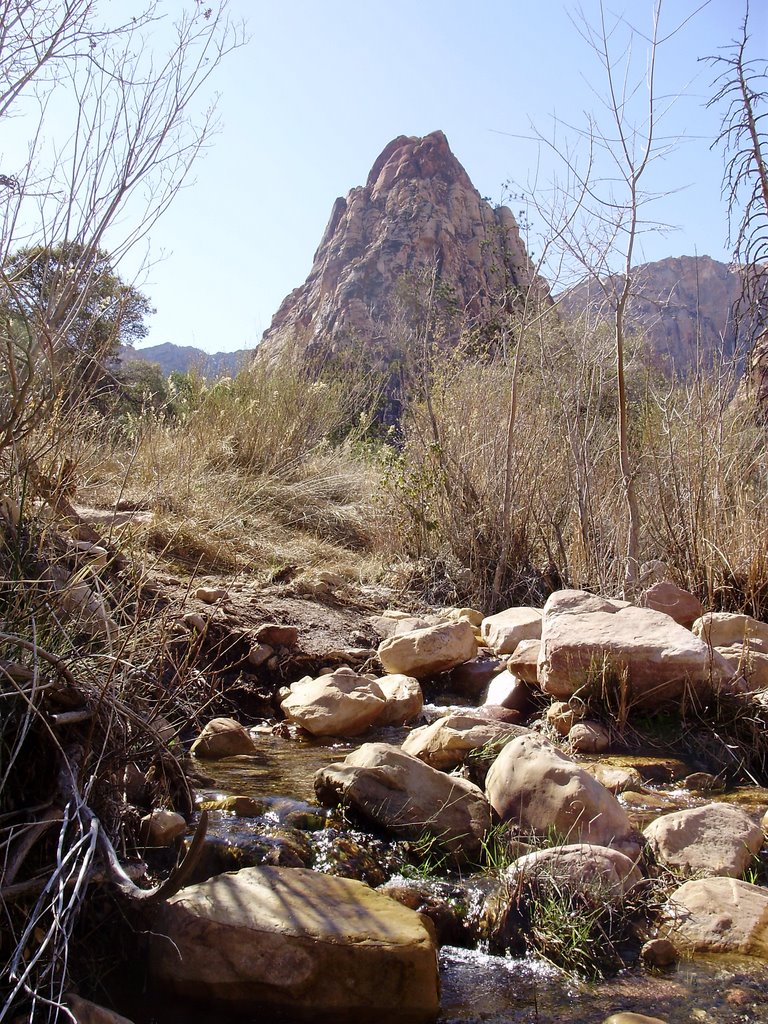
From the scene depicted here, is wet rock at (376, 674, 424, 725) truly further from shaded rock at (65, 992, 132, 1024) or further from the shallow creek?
shaded rock at (65, 992, 132, 1024)

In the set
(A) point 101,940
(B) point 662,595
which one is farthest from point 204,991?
(B) point 662,595

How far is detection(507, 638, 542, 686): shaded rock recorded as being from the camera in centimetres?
443

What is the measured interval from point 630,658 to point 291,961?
2.40 metres

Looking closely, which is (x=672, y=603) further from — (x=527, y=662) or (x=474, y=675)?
(x=474, y=675)

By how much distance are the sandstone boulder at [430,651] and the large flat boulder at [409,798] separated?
181 centimetres

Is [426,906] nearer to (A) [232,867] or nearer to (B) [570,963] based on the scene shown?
(B) [570,963]

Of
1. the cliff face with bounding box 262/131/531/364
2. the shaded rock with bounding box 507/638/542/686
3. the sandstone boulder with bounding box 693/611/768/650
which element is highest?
the cliff face with bounding box 262/131/531/364

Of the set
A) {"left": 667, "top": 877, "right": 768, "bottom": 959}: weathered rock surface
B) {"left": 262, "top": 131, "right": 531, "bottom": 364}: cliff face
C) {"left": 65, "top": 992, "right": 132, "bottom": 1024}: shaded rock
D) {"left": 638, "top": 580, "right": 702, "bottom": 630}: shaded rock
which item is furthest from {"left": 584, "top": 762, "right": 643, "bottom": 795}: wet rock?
{"left": 262, "top": 131, "right": 531, "bottom": 364}: cliff face

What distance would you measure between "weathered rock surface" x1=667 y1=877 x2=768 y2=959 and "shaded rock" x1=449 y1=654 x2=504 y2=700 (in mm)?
2433

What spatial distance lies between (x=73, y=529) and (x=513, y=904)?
2.37 m

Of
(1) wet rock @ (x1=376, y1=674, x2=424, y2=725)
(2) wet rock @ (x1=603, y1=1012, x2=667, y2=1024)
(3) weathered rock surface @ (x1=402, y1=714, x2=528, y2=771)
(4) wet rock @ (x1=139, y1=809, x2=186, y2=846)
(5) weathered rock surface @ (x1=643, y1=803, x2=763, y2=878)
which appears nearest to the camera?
(2) wet rock @ (x1=603, y1=1012, x2=667, y2=1024)

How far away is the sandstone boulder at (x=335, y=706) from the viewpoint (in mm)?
4047

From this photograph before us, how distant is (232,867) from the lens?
2.52 m

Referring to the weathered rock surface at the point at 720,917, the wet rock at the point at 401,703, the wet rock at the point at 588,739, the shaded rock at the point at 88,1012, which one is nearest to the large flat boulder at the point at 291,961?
the shaded rock at the point at 88,1012
